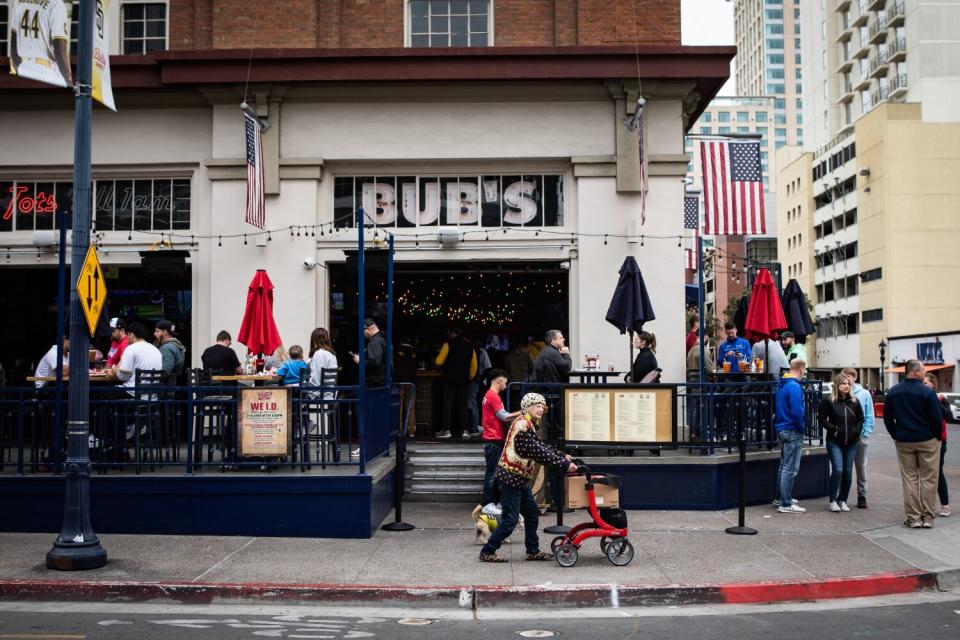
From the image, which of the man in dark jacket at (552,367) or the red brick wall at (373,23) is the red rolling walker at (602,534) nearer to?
the man in dark jacket at (552,367)

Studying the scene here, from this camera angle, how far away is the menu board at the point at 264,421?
35.6ft

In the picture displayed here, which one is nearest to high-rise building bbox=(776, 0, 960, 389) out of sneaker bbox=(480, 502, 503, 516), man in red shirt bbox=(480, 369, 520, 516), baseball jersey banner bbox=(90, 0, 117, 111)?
man in red shirt bbox=(480, 369, 520, 516)

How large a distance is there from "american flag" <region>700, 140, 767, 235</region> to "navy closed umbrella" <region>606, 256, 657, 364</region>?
261cm

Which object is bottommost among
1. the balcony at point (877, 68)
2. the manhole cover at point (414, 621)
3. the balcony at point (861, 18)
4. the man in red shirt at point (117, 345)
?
the manhole cover at point (414, 621)

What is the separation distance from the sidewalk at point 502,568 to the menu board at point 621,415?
3.68 ft

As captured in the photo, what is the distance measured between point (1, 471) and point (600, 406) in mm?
7335

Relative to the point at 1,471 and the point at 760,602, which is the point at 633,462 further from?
the point at 1,471

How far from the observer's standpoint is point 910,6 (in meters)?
73.9

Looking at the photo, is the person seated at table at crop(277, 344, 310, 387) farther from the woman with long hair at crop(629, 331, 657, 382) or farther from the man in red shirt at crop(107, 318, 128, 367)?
the woman with long hair at crop(629, 331, 657, 382)

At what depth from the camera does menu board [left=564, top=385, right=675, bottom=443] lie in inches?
478

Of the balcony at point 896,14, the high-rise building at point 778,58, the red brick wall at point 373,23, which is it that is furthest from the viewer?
the high-rise building at point 778,58

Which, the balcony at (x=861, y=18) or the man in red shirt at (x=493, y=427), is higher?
the balcony at (x=861, y=18)

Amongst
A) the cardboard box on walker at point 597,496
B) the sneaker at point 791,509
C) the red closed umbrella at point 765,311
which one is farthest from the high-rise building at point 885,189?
the cardboard box on walker at point 597,496

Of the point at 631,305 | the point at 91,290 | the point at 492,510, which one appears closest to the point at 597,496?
the point at 492,510
